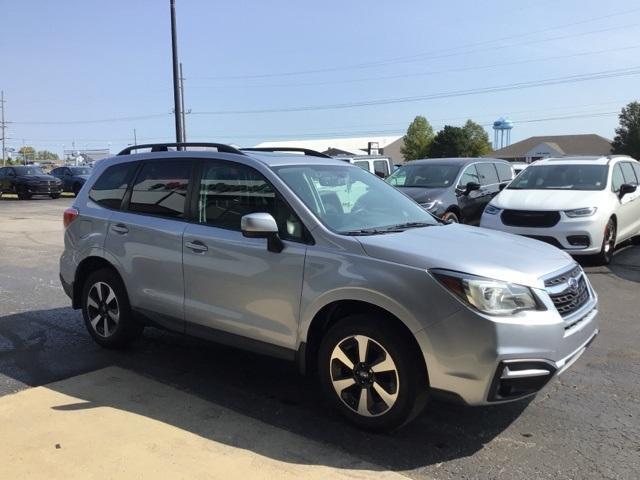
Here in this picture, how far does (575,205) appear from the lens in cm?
888

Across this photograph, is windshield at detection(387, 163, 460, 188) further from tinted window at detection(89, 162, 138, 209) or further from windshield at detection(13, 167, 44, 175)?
windshield at detection(13, 167, 44, 175)

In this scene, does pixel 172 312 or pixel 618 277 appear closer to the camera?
pixel 172 312

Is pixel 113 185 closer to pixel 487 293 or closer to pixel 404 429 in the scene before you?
pixel 404 429

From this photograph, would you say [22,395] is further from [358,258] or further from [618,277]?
[618,277]

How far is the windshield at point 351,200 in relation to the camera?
4.07 m

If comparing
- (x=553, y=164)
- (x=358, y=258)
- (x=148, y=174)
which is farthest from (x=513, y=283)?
(x=553, y=164)

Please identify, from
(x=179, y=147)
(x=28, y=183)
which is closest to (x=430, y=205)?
(x=179, y=147)

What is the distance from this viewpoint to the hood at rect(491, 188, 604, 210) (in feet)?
29.3

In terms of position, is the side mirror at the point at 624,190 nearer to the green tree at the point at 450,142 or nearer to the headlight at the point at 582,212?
the headlight at the point at 582,212

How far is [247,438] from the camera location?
3.59 metres

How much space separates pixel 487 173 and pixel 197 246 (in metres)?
10.0

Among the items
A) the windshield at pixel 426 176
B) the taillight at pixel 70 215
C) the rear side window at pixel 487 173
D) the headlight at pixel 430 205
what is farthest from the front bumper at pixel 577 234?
the taillight at pixel 70 215

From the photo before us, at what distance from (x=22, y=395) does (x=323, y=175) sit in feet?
8.98

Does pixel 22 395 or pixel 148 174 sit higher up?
pixel 148 174
